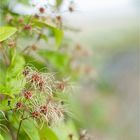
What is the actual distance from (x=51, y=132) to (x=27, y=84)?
7.5 inches

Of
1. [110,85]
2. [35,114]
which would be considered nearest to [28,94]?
[35,114]

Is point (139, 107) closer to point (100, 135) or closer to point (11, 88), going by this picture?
point (100, 135)

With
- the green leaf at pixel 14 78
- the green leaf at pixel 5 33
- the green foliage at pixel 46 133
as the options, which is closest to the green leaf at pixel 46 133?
the green foliage at pixel 46 133

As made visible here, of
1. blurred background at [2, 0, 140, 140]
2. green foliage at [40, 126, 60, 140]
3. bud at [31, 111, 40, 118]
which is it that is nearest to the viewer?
bud at [31, 111, 40, 118]

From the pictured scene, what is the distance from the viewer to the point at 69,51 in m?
2.01

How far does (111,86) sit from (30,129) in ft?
8.82

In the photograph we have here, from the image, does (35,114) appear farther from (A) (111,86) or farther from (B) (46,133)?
(A) (111,86)

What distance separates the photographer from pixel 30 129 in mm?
1188

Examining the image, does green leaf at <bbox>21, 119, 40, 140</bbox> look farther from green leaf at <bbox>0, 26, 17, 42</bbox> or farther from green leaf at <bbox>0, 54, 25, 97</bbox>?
green leaf at <bbox>0, 26, 17, 42</bbox>

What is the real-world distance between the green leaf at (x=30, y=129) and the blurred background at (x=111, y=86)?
0.40 metres

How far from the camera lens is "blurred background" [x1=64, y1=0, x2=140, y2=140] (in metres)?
3.37

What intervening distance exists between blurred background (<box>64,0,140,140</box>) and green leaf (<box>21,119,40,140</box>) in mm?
396

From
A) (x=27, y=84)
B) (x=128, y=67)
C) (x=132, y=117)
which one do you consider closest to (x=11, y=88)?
(x=27, y=84)

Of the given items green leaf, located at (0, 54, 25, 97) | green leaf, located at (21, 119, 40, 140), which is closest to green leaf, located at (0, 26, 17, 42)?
green leaf, located at (0, 54, 25, 97)
